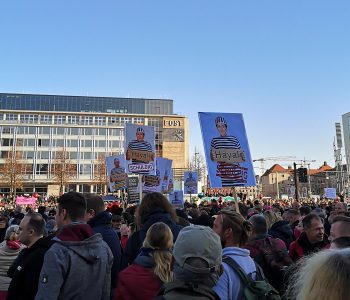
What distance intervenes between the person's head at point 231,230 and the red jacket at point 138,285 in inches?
28.2

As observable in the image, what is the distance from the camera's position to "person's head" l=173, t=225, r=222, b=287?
223 centimetres

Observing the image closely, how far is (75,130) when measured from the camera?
95250 mm

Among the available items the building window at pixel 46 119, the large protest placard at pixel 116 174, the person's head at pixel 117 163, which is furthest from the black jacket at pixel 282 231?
the building window at pixel 46 119

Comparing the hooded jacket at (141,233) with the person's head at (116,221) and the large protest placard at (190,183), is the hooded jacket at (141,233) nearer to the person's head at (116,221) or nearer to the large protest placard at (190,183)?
the person's head at (116,221)

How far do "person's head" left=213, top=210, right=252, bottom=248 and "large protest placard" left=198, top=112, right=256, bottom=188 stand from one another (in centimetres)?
496

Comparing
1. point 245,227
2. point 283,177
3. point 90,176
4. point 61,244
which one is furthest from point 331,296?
point 283,177

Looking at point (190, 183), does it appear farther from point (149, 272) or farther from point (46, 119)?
point (46, 119)

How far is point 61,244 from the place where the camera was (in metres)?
3.24

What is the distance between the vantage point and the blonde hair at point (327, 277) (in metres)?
1.47

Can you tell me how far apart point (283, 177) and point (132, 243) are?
558 feet

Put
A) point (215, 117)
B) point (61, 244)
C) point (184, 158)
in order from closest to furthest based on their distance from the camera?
point (61, 244) → point (215, 117) → point (184, 158)

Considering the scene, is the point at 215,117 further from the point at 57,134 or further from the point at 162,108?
the point at 162,108

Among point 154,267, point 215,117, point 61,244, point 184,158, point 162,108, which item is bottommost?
point 154,267

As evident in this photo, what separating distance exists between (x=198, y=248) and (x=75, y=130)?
3807 inches
